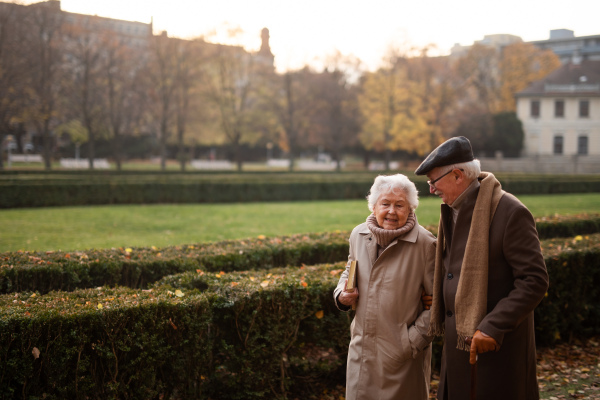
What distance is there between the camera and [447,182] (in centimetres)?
263

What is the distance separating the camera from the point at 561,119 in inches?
2051

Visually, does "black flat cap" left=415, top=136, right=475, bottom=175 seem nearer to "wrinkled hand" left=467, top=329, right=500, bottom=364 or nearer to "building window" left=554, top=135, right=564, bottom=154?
"wrinkled hand" left=467, top=329, right=500, bottom=364

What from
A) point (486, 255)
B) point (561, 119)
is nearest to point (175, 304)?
point (486, 255)

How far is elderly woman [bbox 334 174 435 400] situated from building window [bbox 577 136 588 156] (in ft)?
188

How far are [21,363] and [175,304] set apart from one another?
942 mm

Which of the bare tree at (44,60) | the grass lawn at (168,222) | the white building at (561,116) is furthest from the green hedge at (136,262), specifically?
the white building at (561,116)

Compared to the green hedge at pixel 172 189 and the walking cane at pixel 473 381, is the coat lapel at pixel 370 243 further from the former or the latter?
the green hedge at pixel 172 189

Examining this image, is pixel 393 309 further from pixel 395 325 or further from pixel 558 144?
pixel 558 144

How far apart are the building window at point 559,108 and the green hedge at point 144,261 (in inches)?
2080

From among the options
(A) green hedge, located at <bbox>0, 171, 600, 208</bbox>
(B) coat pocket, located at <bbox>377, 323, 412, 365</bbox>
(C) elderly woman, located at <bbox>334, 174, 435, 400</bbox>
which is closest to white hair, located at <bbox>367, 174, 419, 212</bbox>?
(C) elderly woman, located at <bbox>334, 174, 435, 400</bbox>

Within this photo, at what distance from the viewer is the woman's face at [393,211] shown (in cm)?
288

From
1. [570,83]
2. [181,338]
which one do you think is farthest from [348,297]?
[570,83]

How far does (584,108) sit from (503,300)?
57814 mm

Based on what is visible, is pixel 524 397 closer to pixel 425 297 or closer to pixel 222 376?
pixel 425 297
